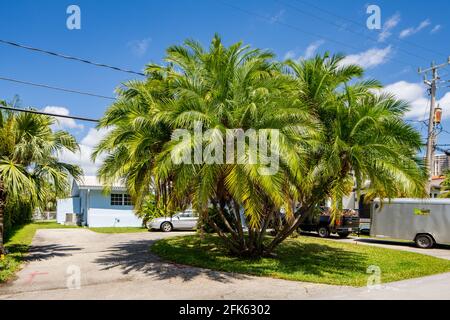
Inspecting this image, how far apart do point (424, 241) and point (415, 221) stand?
1.01 metres

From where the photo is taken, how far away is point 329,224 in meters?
21.4

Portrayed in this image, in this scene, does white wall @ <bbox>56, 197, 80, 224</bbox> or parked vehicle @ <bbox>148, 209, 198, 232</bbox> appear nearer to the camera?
parked vehicle @ <bbox>148, 209, 198, 232</bbox>

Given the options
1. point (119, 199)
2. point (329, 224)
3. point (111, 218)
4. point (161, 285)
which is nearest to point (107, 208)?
point (111, 218)

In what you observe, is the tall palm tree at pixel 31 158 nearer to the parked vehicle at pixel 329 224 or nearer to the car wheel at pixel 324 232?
the parked vehicle at pixel 329 224

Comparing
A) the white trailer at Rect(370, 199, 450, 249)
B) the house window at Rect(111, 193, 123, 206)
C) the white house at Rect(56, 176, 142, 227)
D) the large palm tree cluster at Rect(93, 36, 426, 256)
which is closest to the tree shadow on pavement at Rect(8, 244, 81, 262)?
the large palm tree cluster at Rect(93, 36, 426, 256)

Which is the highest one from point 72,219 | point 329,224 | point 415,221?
point 415,221

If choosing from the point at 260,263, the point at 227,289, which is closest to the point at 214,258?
the point at 260,263

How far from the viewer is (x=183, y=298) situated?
304 inches

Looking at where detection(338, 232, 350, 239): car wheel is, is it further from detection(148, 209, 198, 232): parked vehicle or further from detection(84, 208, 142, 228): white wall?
detection(84, 208, 142, 228): white wall

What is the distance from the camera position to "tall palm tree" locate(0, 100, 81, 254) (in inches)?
437

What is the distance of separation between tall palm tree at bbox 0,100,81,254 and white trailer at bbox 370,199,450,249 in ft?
45.8

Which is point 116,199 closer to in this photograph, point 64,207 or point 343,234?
point 64,207

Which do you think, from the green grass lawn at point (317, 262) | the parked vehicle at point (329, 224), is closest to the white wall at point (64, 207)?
the green grass lawn at point (317, 262)

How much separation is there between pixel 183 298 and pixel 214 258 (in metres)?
4.74
